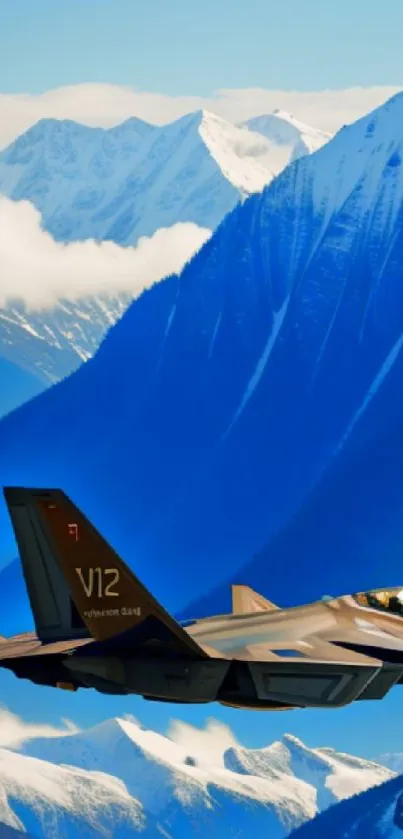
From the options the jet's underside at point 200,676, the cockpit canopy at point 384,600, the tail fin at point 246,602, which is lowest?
the jet's underside at point 200,676

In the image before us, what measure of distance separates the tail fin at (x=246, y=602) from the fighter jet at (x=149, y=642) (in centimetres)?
947

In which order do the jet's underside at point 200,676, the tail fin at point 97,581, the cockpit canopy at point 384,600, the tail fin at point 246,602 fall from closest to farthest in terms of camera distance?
the tail fin at point 97,581, the jet's underside at point 200,676, the cockpit canopy at point 384,600, the tail fin at point 246,602

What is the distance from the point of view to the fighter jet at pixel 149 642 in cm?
7625

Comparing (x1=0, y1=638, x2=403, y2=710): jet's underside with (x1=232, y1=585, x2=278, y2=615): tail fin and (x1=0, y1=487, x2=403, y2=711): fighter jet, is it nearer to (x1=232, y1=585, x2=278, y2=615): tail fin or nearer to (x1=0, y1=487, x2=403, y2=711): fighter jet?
(x1=0, y1=487, x2=403, y2=711): fighter jet

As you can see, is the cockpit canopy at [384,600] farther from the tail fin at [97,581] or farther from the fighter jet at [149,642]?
the tail fin at [97,581]

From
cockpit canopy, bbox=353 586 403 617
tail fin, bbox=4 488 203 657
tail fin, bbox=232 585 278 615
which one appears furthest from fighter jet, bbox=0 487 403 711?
tail fin, bbox=232 585 278 615

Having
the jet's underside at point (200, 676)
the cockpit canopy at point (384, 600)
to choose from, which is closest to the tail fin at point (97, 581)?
the jet's underside at point (200, 676)

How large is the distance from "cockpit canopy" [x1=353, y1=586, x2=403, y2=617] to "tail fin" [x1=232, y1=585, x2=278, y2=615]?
8400mm

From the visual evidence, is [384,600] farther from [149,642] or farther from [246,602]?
[149,642]

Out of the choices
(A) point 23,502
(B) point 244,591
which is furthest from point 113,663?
(B) point 244,591

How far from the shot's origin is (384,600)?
8550 centimetres

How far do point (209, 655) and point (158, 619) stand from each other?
9.66 feet

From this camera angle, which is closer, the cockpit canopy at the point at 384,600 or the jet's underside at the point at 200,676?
the jet's underside at the point at 200,676

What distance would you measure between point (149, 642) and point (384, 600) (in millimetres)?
14082
